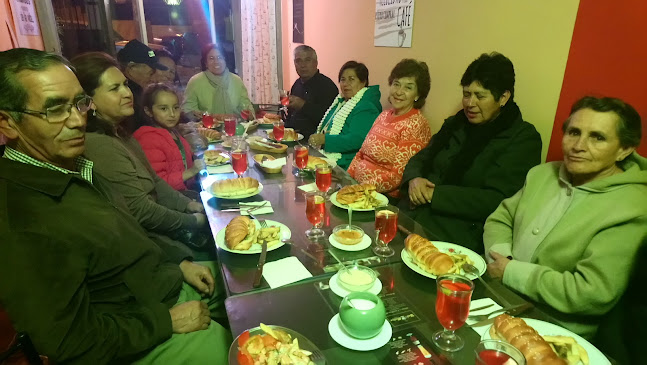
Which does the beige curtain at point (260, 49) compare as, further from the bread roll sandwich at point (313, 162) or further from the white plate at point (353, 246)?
the white plate at point (353, 246)

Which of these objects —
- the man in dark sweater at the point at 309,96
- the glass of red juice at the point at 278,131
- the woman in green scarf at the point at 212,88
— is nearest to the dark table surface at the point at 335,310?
the glass of red juice at the point at 278,131

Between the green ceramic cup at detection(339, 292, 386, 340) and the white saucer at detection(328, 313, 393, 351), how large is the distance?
0.05 ft

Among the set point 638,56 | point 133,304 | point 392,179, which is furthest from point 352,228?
point 638,56

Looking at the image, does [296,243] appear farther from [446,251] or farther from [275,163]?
[275,163]

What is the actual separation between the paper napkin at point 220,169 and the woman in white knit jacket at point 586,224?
60.9 inches

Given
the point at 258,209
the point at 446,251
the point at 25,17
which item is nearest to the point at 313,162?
the point at 258,209

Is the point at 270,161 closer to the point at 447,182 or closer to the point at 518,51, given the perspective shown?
the point at 447,182

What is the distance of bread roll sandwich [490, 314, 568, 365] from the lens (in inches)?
34.6

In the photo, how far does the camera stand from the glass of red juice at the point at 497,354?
2.75 ft

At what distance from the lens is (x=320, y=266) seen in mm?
1336

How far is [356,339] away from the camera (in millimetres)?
1000

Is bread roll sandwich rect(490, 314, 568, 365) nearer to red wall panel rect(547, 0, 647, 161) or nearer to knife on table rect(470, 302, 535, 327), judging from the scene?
knife on table rect(470, 302, 535, 327)

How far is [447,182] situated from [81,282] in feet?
5.95

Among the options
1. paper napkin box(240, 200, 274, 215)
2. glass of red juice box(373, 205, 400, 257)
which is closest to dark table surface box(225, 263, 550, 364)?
glass of red juice box(373, 205, 400, 257)
